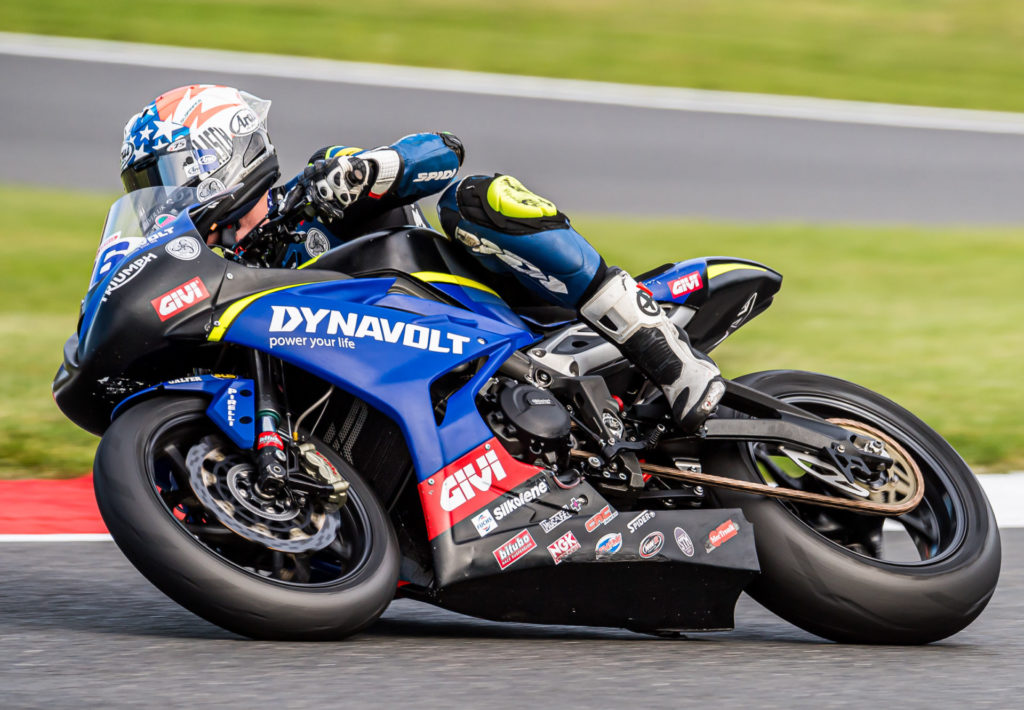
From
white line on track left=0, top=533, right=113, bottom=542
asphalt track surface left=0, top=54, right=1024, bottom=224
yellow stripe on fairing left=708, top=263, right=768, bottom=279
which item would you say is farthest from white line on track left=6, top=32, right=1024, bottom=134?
yellow stripe on fairing left=708, top=263, right=768, bottom=279

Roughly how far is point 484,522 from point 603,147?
973 cm

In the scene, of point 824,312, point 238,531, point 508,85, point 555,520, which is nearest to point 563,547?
point 555,520

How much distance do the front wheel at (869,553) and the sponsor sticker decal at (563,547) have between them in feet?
1.56

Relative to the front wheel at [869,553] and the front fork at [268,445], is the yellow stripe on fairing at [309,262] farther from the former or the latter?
the front wheel at [869,553]

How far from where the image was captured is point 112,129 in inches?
483

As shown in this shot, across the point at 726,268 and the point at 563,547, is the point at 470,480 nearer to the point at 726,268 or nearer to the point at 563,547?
the point at 563,547

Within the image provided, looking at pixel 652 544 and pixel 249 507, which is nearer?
pixel 249 507

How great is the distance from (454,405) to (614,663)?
2.50 ft

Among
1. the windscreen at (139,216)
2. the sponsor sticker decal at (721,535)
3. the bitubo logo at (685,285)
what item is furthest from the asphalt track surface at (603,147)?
the sponsor sticker decal at (721,535)

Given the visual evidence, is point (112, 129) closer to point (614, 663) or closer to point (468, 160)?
point (468, 160)

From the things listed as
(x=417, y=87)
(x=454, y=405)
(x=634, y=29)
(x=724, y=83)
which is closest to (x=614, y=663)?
(x=454, y=405)

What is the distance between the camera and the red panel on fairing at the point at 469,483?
11.6ft

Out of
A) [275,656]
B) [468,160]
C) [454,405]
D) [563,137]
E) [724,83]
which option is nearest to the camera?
[275,656]

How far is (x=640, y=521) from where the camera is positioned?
145 inches
